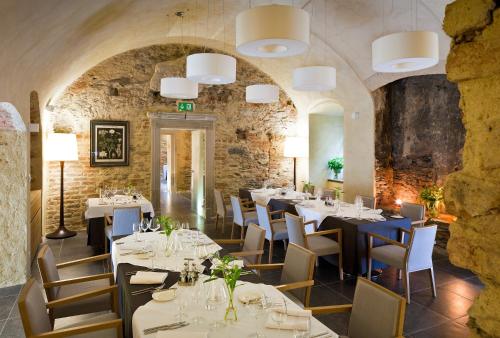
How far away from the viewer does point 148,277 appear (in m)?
2.65

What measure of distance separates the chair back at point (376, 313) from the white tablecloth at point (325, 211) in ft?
9.28

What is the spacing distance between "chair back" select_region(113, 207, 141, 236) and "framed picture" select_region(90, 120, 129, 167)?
314cm

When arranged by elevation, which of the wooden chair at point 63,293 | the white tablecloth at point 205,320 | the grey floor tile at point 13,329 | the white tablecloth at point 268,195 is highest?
the white tablecloth at point 268,195

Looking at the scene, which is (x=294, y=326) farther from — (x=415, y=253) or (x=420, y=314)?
(x=415, y=253)

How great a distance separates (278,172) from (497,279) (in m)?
8.50

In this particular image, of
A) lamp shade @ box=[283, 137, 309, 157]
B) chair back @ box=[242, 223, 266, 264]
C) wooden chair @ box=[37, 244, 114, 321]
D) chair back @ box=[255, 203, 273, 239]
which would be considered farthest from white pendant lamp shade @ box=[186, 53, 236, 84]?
lamp shade @ box=[283, 137, 309, 157]

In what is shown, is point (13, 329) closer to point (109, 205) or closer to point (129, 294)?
point (129, 294)

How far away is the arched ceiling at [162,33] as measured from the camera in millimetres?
3600

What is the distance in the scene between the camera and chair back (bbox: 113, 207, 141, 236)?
499 cm

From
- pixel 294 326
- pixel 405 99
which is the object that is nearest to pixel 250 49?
pixel 294 326

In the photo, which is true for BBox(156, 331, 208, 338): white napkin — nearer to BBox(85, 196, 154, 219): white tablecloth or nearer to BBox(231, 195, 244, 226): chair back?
BBox(85, 196, 154, 219): white tablecloth

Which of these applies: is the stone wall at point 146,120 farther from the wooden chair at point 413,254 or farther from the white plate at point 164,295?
the white plate at point 164,295

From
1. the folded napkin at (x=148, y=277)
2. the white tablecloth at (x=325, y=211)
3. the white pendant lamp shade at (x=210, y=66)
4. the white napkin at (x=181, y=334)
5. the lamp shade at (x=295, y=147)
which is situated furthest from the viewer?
the lamp shade at (x=295, y=147)

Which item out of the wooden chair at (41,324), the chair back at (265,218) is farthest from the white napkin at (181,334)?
the chair back at (265,218)
